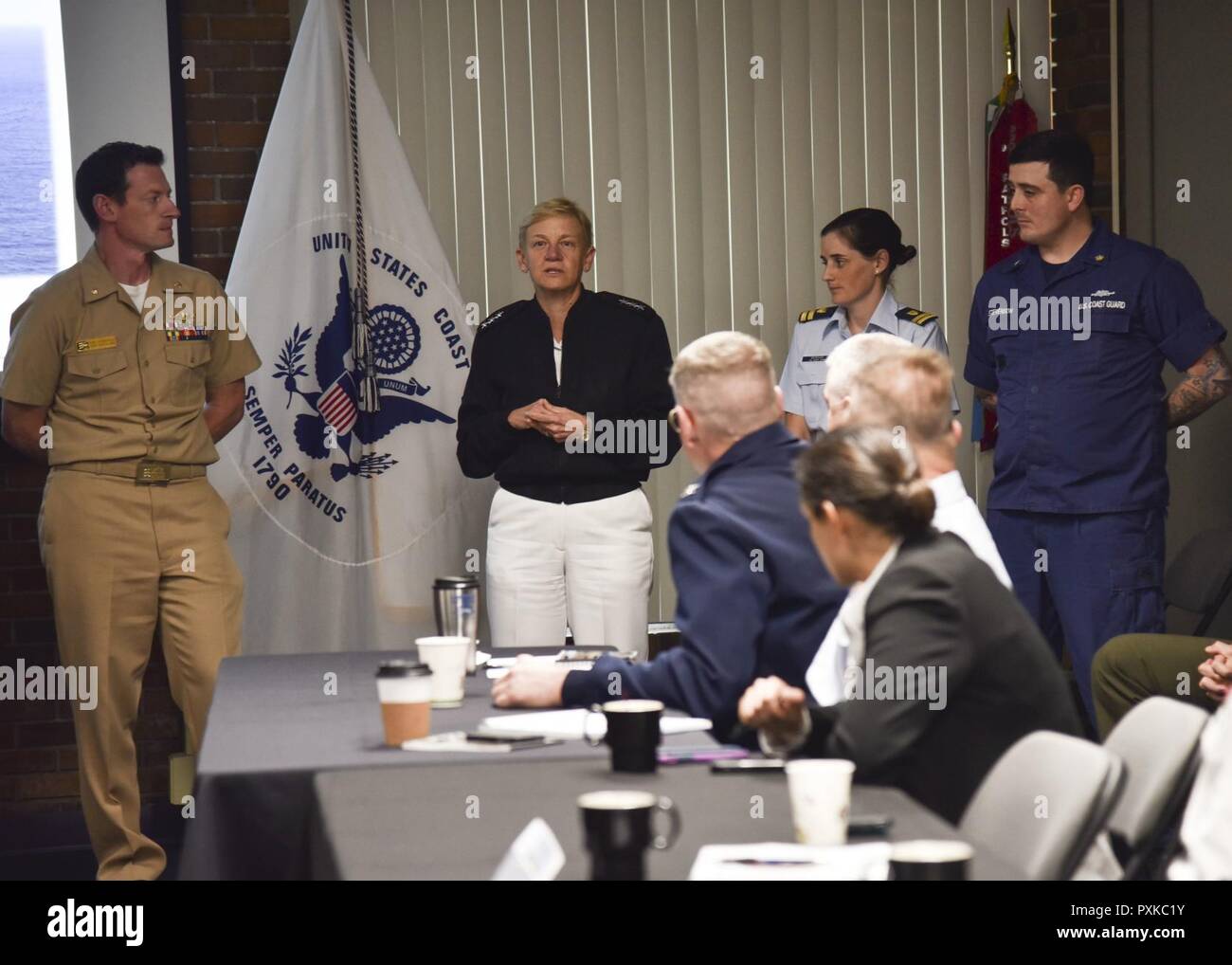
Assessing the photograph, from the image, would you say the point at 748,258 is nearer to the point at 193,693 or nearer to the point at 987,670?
the point at 193,693

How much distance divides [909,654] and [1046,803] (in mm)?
287

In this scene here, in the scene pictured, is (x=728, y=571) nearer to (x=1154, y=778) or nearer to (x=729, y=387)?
(x=729, y=387)

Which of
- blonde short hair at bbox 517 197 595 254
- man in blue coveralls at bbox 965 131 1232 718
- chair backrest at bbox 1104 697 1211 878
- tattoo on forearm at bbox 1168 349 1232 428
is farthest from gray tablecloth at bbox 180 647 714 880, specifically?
tattoo on forearm at bbox 1168 349 1232 428

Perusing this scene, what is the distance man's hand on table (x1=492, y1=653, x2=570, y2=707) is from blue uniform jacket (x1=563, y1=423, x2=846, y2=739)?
1.1 inches

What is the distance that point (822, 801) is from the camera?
1.57m

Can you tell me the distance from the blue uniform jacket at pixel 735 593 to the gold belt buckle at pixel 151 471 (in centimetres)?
200

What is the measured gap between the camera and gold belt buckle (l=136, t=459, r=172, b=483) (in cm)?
402

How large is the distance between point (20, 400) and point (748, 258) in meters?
2.33

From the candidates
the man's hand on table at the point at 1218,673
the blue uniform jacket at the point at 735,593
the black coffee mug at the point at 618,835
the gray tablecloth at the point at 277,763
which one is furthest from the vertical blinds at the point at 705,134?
the black coffee mug at the point at 618,835

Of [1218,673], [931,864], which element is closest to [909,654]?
[931,864]

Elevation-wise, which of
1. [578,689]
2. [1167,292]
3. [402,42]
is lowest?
[578,689]
